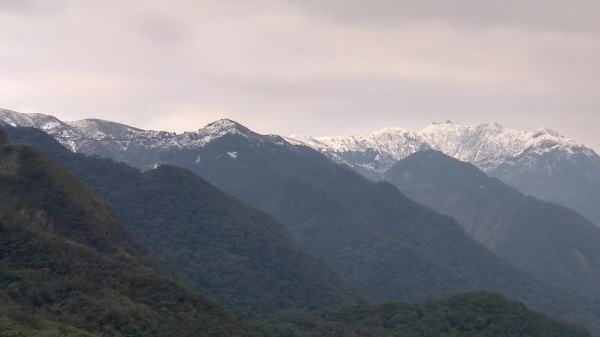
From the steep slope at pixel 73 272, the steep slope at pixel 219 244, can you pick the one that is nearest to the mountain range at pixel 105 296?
the steep slope at pixel 73 272

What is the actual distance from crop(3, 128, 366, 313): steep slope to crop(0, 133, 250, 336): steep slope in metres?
36.4

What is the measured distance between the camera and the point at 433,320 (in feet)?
440

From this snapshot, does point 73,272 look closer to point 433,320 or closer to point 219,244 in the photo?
point 433,320

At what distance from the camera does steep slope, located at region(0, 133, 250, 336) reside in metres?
90.1

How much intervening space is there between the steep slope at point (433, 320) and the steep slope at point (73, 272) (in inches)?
929

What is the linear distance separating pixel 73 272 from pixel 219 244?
77.3m

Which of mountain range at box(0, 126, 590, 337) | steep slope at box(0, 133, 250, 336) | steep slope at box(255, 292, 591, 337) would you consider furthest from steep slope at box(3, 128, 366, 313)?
steep slope at box(0, 133, 250, 336)

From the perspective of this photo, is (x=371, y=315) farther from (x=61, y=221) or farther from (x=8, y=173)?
(x=8, y=173)

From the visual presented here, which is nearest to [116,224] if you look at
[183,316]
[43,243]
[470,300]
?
[43,243]

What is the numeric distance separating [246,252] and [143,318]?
83446 mm

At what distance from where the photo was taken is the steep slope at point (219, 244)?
16312cm

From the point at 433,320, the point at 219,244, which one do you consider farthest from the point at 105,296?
the point at 219,244

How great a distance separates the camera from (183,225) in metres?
180

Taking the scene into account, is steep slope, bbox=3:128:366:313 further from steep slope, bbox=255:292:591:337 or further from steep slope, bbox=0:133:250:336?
steep slope, bbox=0:133:250:336
